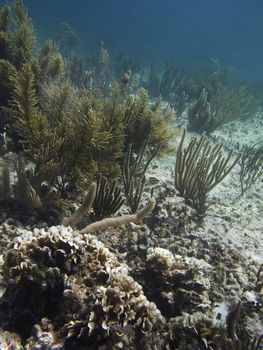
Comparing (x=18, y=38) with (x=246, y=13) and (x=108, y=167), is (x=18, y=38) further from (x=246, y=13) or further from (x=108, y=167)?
(x=246, y=13)

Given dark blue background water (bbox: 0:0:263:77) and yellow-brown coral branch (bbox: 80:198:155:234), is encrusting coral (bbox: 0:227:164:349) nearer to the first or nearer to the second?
yellow-brown coral branch (bbox: 80:198:155:234)

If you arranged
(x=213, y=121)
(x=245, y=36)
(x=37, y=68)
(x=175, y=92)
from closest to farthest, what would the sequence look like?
(x=37, y=68)
(x=213, y=121)
(x=175, y=92)
(x=245, y=36)

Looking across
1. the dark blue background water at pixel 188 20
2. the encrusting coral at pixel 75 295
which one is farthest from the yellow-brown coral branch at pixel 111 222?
the dark blue background water at pixel 188 20

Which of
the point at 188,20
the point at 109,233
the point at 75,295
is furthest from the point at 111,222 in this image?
the point at 188,20

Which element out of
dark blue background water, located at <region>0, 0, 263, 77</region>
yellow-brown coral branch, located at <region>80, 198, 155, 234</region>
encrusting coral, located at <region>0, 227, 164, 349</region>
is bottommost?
encrusting coral, located at <region>0, 227, 164, 349</region>

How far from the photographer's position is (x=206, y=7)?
11475 centimetres

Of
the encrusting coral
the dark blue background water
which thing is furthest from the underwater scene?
the dark blue background water

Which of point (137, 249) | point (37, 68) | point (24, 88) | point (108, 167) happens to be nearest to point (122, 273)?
point (137, 249)

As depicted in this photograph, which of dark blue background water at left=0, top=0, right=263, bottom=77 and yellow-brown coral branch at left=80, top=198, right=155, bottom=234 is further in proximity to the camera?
dark blue background water at left=0, top=0, right=263, bottom=77

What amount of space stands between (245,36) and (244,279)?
11584 cm

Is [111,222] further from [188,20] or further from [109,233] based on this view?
[188,20]

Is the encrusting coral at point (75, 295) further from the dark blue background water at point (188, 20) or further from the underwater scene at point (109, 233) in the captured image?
the dark blue background water at point (188, 20)

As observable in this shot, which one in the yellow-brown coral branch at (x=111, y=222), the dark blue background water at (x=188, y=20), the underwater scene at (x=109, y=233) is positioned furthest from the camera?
the dark blue background water at (x=188, y=20)

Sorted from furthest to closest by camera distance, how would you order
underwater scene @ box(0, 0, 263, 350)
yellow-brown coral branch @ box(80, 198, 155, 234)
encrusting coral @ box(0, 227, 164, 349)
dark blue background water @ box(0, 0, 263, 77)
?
dark blue background water @ box(0, 0, 263, 77) → yellow-brown coral branch @ box(80, 198, 155, 234) → underwater scene @ box(0, 0, 263, 350) → encrusting coral @ box(0, 227, 164, 349)
